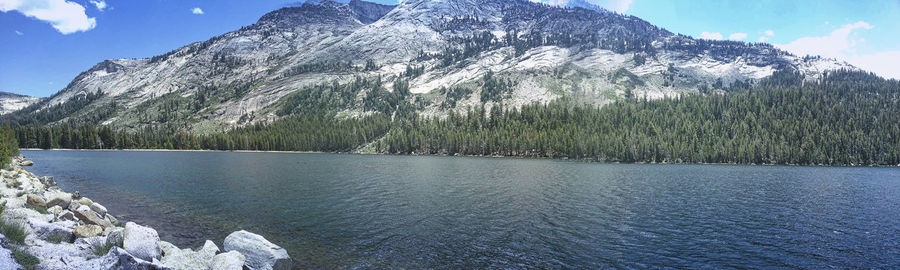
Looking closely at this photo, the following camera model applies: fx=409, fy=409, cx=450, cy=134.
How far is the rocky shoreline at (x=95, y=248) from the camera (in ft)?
50.9

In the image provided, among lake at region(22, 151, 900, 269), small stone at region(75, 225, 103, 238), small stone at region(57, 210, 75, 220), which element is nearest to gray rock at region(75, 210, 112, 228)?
small stone at region(57, 210, 75, 220)

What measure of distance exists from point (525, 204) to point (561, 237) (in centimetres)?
1684

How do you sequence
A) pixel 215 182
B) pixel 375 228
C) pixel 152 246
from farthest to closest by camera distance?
pixel 215 182 → pixel 375 228 → pixel 152 246

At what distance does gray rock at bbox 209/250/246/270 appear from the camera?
67.9 ft

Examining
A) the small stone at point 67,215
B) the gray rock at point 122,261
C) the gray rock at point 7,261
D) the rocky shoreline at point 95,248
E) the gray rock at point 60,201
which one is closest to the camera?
the gray rock at point 7,261

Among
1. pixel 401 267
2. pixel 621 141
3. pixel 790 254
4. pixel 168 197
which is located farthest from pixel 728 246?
pixel 621 141

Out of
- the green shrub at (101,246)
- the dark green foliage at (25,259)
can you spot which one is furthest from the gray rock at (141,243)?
the dark green foliage at (25,259)

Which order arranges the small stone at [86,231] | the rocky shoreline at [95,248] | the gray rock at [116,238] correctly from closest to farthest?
1. the rocky shoreline at [95,248]
2. the gray rock at [116,238]
3. the small stone at [86,231]

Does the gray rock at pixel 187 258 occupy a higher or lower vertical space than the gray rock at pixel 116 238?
lower

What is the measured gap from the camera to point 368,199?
53.2 metres

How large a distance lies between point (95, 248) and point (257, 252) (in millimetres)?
7348

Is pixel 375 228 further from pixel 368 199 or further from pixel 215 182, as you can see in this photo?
pixel 215 182

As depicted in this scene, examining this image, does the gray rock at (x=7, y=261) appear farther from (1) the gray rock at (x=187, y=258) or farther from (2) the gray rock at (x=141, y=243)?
(1) the gray rock at (x=187, y=258)

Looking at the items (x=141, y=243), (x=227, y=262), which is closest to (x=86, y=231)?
(x=141, y=243)
